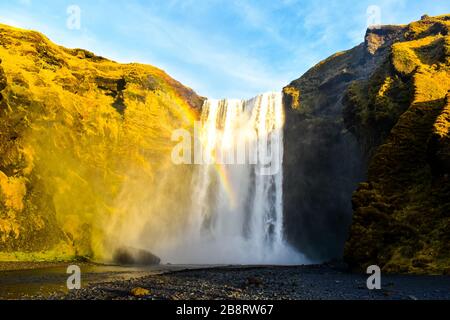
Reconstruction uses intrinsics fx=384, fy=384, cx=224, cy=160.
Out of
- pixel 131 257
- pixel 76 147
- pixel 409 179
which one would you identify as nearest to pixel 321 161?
pixel 409 179

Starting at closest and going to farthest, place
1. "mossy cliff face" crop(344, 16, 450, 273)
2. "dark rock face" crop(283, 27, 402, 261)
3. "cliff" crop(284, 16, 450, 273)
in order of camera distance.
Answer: "mossy cliff face" crop(344, 16, 450, 273) → "cliff" crop(284, 16, 450, 273) → "dark rock face" crop(283, 27, 402, 261)

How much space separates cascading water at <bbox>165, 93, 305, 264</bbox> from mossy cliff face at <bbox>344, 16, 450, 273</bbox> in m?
24.4

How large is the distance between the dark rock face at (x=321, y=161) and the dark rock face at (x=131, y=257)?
2292 centimetres

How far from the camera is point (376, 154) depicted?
1226 inches

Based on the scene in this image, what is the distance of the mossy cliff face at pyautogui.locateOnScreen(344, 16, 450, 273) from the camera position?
24.7 m

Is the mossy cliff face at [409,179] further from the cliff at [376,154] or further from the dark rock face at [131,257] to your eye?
the dark rock face at [131,257]

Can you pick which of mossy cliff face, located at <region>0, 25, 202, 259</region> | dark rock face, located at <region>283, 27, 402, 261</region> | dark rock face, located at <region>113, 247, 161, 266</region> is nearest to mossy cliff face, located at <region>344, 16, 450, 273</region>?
dark rock face, located at <region>283, 27, 402, 261</region>

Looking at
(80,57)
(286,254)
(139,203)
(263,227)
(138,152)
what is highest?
(80,57)

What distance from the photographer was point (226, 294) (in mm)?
16812

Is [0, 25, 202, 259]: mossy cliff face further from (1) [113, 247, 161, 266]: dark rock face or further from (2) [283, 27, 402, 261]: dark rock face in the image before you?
(2) [283, 27, 402, 261]: dark rock face
